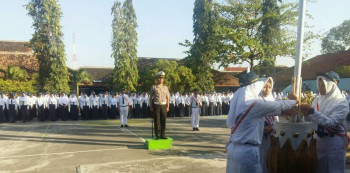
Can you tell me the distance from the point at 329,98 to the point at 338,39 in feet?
140

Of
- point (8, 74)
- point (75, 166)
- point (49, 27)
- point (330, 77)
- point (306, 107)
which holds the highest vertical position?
point (49, 27)

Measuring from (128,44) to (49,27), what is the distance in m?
6.29

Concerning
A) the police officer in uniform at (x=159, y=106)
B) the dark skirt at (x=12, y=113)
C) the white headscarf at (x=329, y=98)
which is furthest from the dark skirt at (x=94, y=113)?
the white headscarf at (x=329, y=98)

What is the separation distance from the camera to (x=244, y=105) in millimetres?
2869

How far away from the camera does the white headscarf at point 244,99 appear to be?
9.41 feet

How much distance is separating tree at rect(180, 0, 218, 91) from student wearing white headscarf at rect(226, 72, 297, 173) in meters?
20.6

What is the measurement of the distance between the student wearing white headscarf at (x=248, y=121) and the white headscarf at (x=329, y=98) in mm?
982

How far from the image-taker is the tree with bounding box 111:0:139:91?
23.3 metres

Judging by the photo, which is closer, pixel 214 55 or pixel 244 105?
pixel 244 105

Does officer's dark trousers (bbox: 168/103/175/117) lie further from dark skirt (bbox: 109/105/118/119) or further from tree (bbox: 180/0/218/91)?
tree (bbox: 180/0/218/91)

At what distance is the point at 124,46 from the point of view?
23.8m

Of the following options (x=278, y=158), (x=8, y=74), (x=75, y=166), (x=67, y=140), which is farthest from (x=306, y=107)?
(x=8, y=74)

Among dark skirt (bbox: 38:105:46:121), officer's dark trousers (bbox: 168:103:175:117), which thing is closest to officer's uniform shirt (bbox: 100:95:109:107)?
dark skirt (bbox: 38:105:46:121)

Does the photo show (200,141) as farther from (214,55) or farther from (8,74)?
(8,74)
